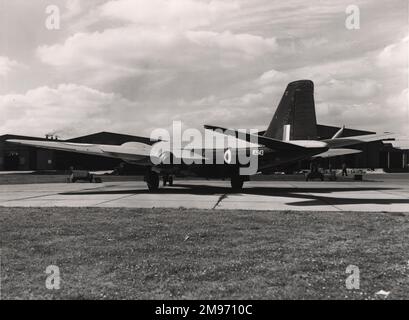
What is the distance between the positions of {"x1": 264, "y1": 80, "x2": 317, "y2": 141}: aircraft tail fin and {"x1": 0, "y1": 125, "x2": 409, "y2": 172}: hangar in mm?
45430

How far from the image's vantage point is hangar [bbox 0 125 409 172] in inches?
2515

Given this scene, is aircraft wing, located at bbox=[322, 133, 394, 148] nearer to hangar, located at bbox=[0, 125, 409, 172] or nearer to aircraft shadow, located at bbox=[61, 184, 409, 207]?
aircraft shadow, located at bbox=[61, 184, 409, 207]

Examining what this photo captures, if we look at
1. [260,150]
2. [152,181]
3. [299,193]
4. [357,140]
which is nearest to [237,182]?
[260,150]

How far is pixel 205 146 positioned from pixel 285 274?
48.5 ft

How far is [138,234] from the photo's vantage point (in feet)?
26.8

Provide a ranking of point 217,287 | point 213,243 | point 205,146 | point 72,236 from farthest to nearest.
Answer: point 205,146
point 72,236
point 213,243
point 217,287

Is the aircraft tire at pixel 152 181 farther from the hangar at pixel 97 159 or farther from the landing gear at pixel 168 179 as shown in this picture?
the hangar at pixel 97 159

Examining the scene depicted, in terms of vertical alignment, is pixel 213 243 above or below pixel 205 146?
below

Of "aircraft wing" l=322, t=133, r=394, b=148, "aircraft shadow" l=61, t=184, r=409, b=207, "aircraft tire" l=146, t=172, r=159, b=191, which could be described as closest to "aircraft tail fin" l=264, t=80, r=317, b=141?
"aircraft wing" l=322, t=133, r=394, b=148

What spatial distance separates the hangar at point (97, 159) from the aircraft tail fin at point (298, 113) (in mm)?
45430
